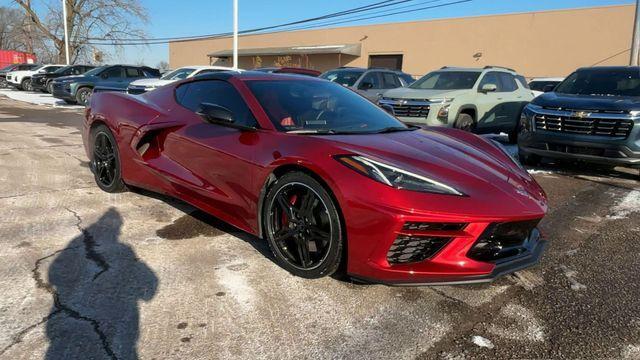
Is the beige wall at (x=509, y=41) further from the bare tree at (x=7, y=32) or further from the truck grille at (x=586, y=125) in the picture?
the bare tree at (x=7, y=32)

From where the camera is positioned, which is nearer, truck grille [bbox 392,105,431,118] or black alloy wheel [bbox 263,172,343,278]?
black alloy wheel [bbox 263,172,343,278]

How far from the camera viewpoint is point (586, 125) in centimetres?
659

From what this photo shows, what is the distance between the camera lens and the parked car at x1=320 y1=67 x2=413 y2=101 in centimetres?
1191

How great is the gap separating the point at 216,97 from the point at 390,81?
370 inches

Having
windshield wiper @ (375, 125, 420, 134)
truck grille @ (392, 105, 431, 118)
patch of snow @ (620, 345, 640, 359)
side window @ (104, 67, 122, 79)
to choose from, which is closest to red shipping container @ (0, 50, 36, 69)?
side window @ (104, 67, 122, 79)

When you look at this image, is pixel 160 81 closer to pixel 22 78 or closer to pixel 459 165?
pixel 459 165

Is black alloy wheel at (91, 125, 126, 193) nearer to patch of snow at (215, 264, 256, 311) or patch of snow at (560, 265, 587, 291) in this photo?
patch of snow at (215, 264, 256, 311)

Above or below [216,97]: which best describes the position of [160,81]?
below

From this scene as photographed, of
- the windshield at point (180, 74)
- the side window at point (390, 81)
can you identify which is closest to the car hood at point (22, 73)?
the windshield at point (180, 74)

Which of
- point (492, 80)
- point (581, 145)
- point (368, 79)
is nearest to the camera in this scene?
point (581, 145)

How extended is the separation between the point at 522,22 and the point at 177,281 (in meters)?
31.5

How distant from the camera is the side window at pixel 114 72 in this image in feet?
57.9

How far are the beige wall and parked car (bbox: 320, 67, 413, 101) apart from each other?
1990cm

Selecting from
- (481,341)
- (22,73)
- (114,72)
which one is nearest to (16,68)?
(22,73)
